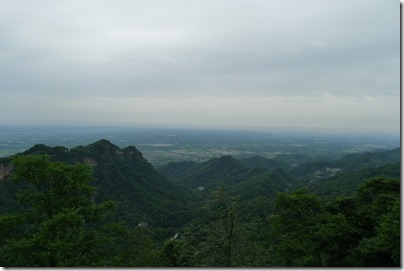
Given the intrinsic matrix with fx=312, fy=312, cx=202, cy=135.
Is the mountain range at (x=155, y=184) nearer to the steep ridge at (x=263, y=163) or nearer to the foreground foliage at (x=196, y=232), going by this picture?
the steep ridge at (x=263, y=163)

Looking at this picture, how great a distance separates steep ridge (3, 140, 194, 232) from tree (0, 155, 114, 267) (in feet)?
124

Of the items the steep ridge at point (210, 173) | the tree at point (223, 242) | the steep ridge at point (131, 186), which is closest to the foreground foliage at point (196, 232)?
the tree at point (223, 242)

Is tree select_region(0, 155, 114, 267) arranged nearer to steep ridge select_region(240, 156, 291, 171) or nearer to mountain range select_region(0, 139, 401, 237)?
mountain range select_region(0, 139, 401, 237)

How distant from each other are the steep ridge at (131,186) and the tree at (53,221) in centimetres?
3770

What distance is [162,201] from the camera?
2259 inches

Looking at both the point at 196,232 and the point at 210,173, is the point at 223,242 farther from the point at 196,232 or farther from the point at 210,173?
the point at 210,173

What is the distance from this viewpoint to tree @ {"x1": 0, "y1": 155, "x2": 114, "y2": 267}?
23.4ft

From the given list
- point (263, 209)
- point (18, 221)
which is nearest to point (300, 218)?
point (18, 221)

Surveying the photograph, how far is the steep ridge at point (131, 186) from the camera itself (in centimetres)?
4904

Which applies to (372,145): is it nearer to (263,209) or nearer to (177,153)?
(177,153)

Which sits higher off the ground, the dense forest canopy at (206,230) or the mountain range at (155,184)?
the dense forest canopy at (206,230)

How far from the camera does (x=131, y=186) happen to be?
6047 centimetres

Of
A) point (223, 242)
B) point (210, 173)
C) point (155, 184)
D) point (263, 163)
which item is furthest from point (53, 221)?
point (263, 163)

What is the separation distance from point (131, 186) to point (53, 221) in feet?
180
